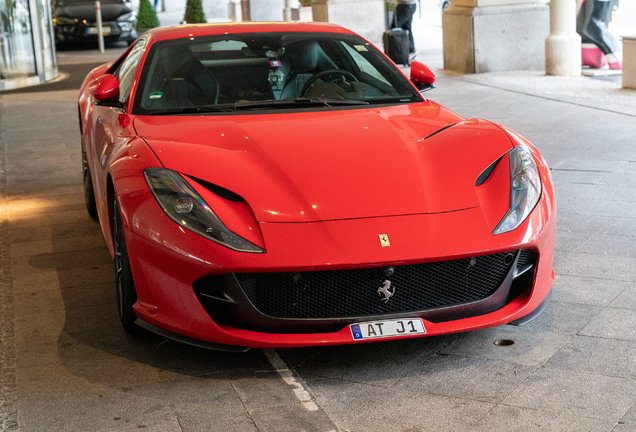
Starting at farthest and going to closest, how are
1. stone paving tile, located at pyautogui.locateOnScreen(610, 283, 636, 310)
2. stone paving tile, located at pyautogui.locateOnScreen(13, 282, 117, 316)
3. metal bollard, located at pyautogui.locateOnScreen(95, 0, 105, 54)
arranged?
1. metal bollard, located at pyautogui.locateOnScreen(95, 0, 105, 54)
2. stone paving tile, located at pyautogui.locateOnScreen(13, 282, 117, 316)
3. stone paving tile, located at pyautogui.locateOnScreen(610, 283, 636, 310)

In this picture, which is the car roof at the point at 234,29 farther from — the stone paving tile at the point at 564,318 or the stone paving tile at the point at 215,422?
the stone paving tile at the point at 215,422

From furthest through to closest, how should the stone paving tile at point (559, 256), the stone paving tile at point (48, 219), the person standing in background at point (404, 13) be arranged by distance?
the person standing in background at point (404, 13)
the stone paving tile at point (48, 219)
the stone paving tile at point (559, 256)

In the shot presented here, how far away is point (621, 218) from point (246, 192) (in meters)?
2.79

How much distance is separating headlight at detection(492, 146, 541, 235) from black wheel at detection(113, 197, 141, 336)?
1.42 metres

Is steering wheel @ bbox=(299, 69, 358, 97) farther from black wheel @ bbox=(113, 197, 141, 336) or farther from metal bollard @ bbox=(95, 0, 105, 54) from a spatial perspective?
metal bollard @ bbox=(95, 0, 105, 54)

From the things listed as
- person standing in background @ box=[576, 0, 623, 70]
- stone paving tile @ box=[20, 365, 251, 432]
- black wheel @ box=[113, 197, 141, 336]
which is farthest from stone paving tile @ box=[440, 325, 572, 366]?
person standing in background @ box=[576, 0, 623, 70]

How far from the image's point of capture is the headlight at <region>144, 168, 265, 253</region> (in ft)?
8.87

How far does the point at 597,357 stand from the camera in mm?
2965

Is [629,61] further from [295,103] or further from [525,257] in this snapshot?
[525,257]

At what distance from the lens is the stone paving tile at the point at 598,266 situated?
383 cm

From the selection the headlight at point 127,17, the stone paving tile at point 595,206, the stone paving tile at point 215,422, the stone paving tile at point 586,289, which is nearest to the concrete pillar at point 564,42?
the stone paving tile at point 595,206

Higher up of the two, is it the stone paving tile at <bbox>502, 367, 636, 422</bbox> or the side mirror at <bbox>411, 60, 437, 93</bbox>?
the side mirror at <bbox>411, 60, 437, 93</bbox>

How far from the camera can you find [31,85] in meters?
13.5

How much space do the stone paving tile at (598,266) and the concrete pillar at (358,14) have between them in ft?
49.9
